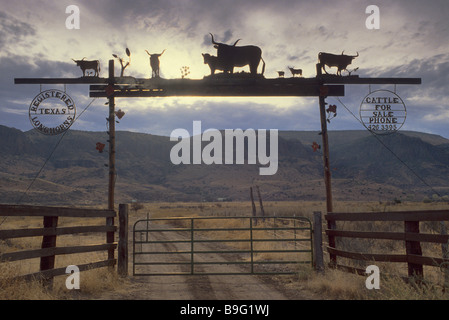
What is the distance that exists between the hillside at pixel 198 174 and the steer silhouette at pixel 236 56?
314ft

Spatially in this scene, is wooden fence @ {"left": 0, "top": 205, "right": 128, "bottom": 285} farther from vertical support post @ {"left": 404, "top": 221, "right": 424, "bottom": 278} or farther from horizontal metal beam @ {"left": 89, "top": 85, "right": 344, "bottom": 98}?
vertical support post @ {"left": 404, "top": 221, "right": 424, "bottom": 278}

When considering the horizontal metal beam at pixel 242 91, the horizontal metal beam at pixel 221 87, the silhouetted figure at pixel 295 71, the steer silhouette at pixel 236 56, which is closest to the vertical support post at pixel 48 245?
the horizontal metal beam at pixel 221 87

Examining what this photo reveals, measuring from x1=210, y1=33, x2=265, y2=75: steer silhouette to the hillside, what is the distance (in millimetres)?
95779

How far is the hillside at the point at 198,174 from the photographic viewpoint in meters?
118

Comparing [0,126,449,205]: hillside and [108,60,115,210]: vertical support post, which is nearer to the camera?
[108,60,115,210]: vertical support post

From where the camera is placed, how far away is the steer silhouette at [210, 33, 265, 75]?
41.7 ft

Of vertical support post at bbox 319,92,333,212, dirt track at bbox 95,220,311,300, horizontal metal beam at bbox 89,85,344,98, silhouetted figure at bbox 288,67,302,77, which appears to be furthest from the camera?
silhouetted figure at bbox 288,67,302,77

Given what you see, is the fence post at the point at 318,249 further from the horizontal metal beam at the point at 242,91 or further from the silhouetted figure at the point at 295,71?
the silhouetted figure at the point at 295,71

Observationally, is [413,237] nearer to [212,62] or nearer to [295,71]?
[295,71]

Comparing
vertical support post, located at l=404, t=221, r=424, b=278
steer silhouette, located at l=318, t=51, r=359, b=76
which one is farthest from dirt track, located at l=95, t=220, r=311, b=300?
steer silhouette, located at l=318, t=51, r=359, b=76
